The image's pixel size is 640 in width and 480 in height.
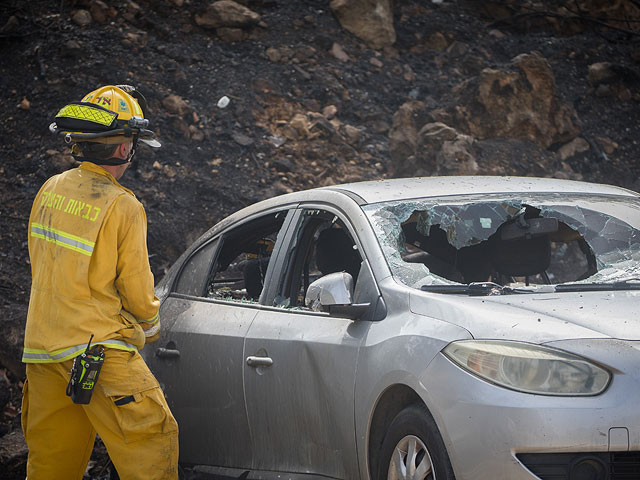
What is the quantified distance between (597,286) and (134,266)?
1905 mm

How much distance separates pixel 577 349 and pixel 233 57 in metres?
11.3

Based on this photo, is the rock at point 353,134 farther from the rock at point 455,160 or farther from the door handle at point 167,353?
the door handle at point 167,353

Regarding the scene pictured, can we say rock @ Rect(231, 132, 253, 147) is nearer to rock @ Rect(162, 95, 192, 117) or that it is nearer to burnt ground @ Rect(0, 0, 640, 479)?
burnt ground @ Rect(0, 0, 640, 479)

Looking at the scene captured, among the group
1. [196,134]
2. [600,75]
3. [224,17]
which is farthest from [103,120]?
[600,75]

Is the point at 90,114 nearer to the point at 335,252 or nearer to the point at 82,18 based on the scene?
the point at 335,252

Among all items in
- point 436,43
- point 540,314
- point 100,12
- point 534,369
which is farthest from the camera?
point 436,43

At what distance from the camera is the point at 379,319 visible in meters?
3.34

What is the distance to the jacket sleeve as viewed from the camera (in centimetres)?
361

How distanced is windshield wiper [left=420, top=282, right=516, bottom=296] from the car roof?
2.45ft

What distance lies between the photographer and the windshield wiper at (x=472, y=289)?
324 centimetres

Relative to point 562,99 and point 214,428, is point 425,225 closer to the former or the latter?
point 214,428

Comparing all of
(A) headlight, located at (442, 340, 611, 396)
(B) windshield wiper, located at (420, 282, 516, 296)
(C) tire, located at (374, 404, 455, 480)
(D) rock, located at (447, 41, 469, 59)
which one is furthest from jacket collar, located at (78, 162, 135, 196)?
(D) rock, located at (447, 41, 469, 59)

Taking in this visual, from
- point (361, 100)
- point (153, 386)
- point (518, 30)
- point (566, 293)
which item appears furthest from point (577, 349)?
point (518, 30)

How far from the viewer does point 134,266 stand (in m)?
3.62
